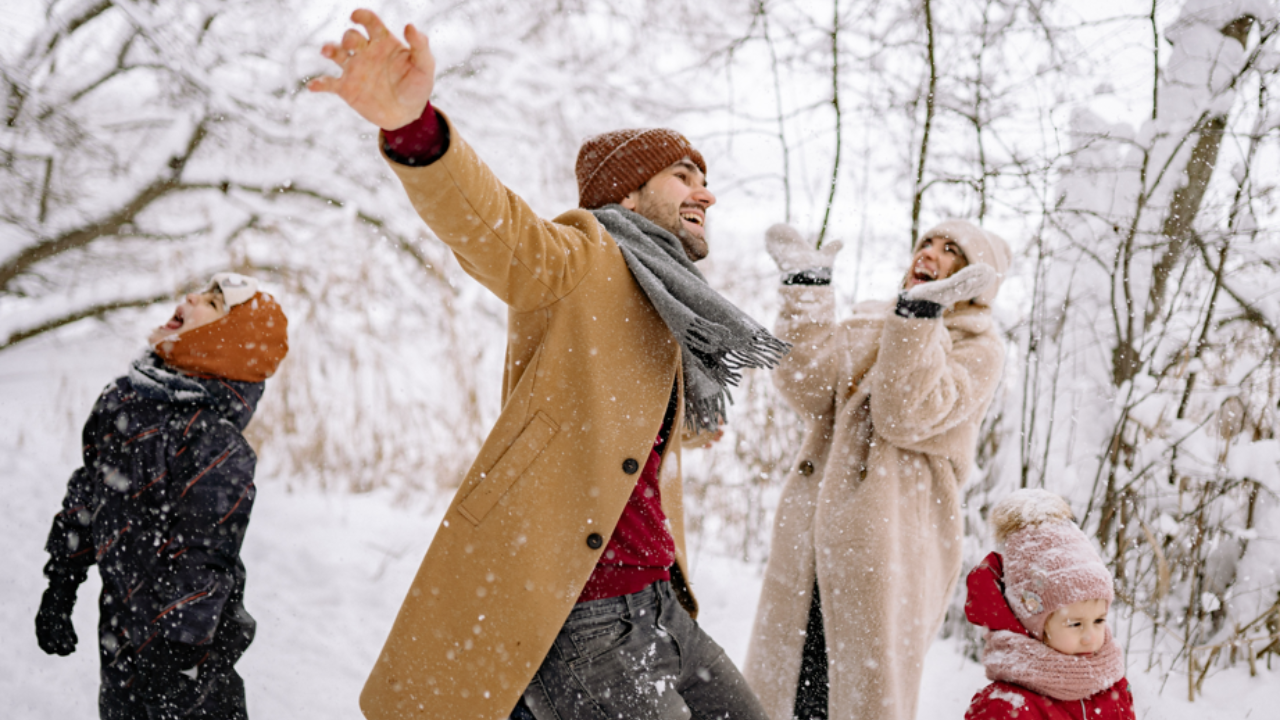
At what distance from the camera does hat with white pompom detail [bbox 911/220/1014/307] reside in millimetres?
2283

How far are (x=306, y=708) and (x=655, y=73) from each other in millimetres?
4661

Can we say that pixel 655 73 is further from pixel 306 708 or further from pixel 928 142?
pixel 306 708

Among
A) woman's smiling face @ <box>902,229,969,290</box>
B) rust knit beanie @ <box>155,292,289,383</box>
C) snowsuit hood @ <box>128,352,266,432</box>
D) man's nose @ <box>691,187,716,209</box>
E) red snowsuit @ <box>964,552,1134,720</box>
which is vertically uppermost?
woman's smiling face @ <box>902,229,969,290</box>

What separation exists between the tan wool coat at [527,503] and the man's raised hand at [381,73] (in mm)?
203

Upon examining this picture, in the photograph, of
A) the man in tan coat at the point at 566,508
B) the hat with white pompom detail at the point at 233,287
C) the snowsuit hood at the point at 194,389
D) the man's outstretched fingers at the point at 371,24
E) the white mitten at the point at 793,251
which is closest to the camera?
the man's outstretched fingers at the point at 371,24

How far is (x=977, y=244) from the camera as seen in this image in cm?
229

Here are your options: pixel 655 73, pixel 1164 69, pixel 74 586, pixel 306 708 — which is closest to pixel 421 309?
pixel 655 73

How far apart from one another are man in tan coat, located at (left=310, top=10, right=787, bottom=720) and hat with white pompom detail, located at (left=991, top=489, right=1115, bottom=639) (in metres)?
0.64

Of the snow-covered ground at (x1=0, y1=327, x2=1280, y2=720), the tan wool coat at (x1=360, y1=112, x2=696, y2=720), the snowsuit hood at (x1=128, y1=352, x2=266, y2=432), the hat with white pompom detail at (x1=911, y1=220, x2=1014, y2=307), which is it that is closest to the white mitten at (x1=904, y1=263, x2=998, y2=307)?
the hat with white pompom detail at (x1=911, y1=220, x2=1014, y2=307)

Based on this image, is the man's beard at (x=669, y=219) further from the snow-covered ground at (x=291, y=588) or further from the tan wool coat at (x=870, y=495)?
the snow-covered ground at (x=291, y=588)

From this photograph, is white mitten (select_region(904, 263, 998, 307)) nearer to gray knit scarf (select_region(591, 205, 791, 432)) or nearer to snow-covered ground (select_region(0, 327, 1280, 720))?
gray knit scarf (select_region(591, 205, 791, 432))

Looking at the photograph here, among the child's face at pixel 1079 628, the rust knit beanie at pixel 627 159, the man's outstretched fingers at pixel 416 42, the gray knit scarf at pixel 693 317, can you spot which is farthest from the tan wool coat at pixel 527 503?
the child's face at pixel 1079 628

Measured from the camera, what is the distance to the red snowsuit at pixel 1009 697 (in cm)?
147

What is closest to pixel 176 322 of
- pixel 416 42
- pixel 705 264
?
pixel 416 42
